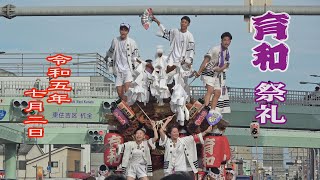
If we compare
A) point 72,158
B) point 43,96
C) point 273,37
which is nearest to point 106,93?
point 43,96

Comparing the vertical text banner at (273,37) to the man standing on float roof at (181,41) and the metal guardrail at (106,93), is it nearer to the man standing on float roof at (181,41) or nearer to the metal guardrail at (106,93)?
the man standing on float roof at (181,41)

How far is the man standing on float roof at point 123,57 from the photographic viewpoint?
1653 centimetres

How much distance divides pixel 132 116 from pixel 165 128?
0.69 metres

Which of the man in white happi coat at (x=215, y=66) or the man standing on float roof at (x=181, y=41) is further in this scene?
the man in white happi coat at (x=215, y=66)

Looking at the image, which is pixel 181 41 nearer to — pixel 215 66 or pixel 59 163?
pixel 215 66

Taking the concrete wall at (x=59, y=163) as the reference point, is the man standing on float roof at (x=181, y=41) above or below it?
above

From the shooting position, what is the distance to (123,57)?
16.7 meters

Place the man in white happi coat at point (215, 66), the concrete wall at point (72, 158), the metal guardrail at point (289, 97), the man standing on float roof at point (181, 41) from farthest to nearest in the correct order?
the concrete wall at point (72, 158) → the metal guardrail at point (289, 97) → the man in white happi coat at point (215, 66) → the man standing on float roof at point (181, 41)

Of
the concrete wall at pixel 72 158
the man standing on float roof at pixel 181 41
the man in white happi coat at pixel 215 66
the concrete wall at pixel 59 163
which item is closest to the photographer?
the man standing on float roof at pixel 181 41

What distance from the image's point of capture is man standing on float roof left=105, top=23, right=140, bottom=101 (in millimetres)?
16531

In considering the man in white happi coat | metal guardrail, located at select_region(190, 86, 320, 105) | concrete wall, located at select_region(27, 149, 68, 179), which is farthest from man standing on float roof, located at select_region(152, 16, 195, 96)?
concrete wall, located at select_region(27, 149, 68, 179)

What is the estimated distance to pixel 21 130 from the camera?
1861 inches

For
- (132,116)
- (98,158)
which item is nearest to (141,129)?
(132,116)

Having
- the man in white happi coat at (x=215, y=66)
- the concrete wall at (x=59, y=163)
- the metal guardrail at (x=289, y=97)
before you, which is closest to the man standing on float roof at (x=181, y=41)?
the man in white happi coat at (x=215, y=66)
